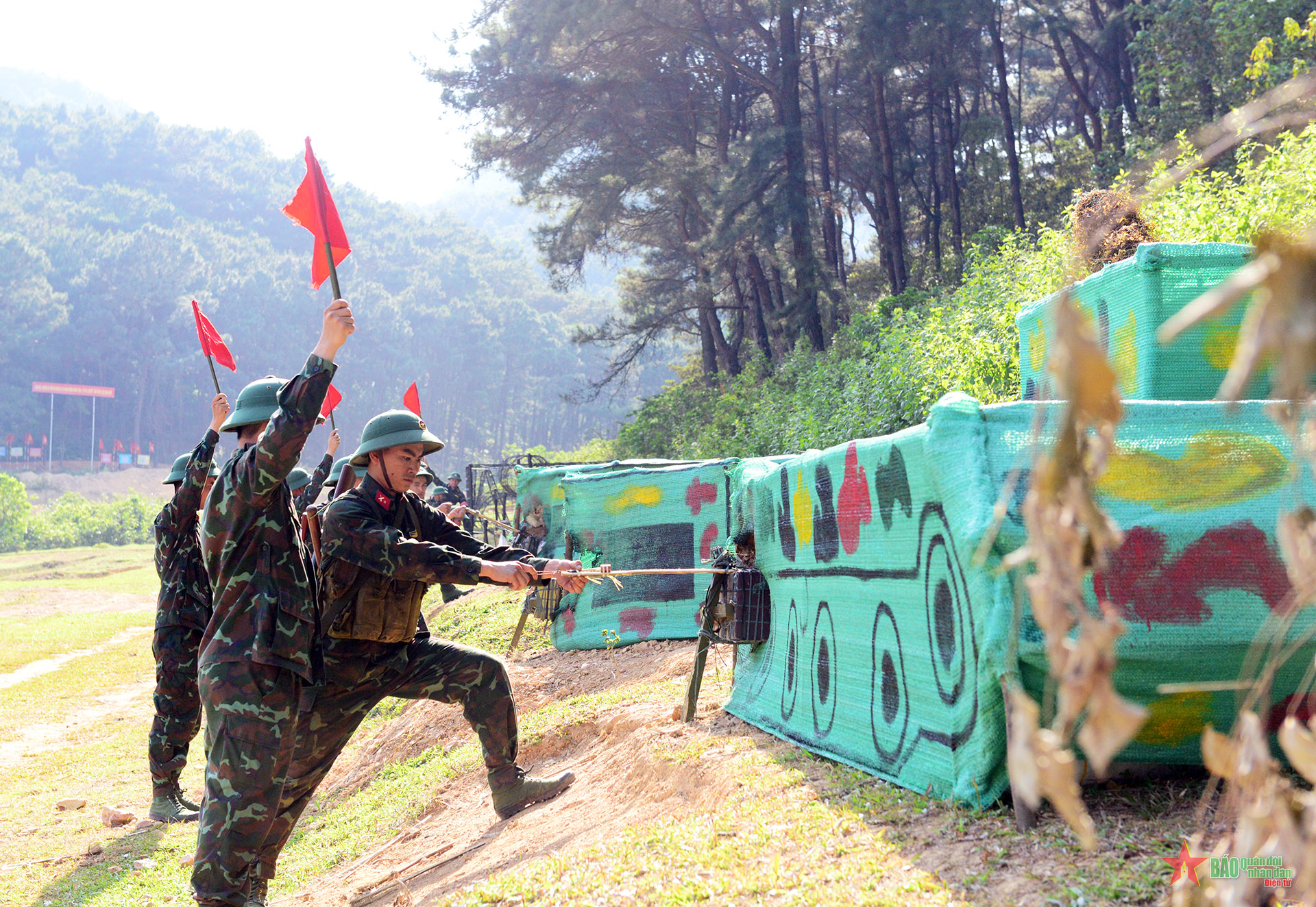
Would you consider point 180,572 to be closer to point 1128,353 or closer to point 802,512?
point 802,512

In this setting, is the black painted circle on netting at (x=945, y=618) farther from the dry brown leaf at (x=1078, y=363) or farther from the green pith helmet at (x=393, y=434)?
the dry brown leaf at (x=1078, y=363)

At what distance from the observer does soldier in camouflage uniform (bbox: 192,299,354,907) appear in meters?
3.94

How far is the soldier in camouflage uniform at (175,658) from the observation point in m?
6.31

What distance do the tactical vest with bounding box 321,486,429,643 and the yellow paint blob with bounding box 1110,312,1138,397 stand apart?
3.23 m

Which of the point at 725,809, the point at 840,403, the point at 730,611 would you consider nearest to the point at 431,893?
the point at 725,809

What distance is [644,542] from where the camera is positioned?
878 cm

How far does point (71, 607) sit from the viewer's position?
70.9 ft

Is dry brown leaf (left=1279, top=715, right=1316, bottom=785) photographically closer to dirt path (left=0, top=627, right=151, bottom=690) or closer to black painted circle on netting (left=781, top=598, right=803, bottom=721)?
black painted circle on netting (left=781, top=598, right=803, bottom=721)

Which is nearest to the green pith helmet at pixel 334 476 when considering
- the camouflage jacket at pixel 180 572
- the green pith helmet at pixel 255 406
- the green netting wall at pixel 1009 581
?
the camouflage jacket at pixel 180 572

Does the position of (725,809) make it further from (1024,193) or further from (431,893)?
A: (1024,193)

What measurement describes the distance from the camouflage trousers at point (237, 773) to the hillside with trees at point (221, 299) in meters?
45.4

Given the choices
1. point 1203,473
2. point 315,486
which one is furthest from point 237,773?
point 315,486

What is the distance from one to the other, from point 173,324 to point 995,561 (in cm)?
8083

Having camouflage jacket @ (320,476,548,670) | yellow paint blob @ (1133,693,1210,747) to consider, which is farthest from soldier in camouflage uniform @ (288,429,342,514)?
yellow paint blob @ (1133,693,1210,747)
